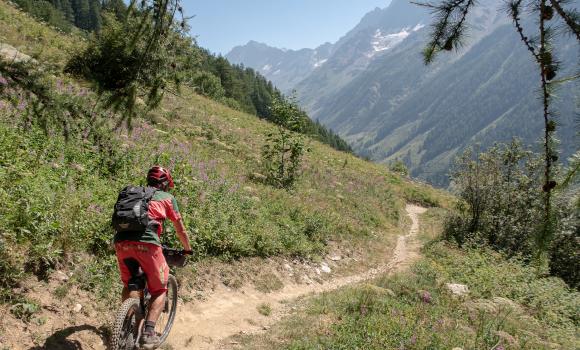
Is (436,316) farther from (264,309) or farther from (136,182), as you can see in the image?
(136,182)

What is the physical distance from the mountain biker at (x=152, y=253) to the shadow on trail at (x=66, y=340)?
1.16m

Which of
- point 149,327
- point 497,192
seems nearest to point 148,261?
point 149,327

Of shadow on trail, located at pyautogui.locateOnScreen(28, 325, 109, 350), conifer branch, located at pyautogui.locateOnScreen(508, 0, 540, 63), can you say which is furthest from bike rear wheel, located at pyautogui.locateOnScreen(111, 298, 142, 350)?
conifer branch, located at pyautogui.locateOnScreen(508, 0, 540, 63)

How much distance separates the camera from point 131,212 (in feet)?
17.7

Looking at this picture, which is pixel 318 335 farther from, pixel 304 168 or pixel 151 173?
pixel 304 168

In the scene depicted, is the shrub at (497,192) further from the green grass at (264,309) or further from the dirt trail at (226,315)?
the green grass at (264,309)

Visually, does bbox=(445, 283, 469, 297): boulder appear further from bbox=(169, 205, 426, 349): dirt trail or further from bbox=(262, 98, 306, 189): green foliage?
bbox=(262, 98, 306, 189): green foliage

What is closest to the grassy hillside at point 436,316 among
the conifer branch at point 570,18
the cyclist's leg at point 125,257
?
the cyclist's leg at point 125,257

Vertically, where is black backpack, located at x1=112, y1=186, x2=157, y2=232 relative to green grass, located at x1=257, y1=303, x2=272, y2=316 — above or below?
above

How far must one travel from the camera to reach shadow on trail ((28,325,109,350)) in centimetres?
594

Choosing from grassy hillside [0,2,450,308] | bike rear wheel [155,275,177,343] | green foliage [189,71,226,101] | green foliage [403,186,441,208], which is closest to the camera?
grassy hillside [0,2,450,308]

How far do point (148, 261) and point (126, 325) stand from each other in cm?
89

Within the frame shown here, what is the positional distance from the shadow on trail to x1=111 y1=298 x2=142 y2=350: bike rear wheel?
3.86 feet

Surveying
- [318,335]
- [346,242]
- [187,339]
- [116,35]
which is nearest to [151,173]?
[187,339]
